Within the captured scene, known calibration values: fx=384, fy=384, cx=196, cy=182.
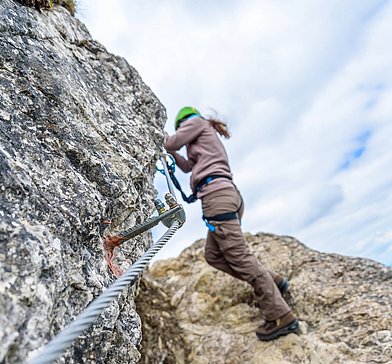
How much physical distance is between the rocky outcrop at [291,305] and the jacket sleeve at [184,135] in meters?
2.69

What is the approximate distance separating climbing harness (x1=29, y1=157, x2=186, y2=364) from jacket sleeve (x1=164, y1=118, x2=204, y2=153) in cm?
167

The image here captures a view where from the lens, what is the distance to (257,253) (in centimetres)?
736

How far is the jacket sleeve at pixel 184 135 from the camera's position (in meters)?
5.47

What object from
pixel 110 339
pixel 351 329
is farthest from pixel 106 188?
pixel 351 329

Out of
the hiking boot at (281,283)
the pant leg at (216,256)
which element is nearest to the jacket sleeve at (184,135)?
the pant leg at (216,256)

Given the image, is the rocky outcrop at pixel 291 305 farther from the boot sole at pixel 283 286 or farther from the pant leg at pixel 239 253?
the pant leg at pixel 239 253

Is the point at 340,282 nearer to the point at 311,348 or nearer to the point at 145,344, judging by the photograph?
the point at 311,348

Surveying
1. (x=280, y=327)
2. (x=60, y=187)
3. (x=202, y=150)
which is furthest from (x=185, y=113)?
(x=60, y=187)

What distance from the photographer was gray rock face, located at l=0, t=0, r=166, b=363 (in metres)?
1.80

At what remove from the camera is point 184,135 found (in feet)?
18.0

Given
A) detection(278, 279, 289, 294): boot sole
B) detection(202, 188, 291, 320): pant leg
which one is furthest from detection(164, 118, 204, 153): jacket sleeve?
detection(278, 279, 289, 294): boot sole

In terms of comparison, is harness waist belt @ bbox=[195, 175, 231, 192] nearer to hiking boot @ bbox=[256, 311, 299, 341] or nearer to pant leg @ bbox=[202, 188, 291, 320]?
pant leg @ bbox=[202, 188, 291, 320]

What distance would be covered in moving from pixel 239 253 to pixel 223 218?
20.5 inches

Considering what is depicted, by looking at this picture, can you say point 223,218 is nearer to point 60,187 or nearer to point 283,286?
point 283,286
